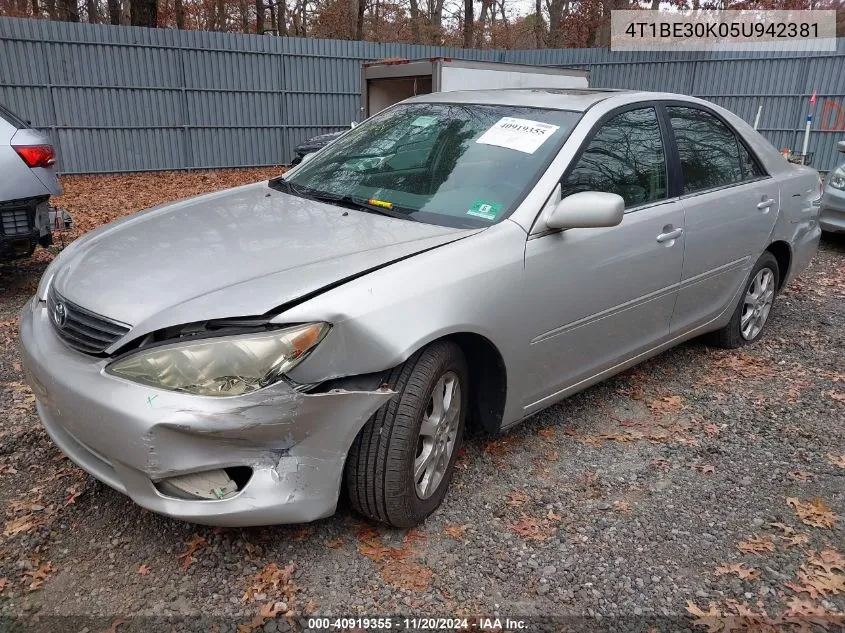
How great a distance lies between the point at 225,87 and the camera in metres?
14.2

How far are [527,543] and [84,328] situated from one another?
184 centimetres

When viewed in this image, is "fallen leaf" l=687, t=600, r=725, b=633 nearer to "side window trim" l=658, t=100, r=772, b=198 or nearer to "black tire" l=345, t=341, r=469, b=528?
"black tire" l=345, t=341, r=469, b=528

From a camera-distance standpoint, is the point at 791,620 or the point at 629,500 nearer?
the point at 791,620

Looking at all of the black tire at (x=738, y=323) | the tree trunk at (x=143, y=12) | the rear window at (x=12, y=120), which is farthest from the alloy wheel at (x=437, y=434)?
the tree trunk at (x=143, y=12)

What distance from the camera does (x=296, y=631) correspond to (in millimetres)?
2238

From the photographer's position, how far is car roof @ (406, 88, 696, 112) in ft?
11.5

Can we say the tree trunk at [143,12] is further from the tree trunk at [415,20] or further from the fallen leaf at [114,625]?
the tree trunk at [415,20]

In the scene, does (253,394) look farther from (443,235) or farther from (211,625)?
(443,235)

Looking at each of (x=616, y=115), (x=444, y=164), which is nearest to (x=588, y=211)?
(x=444, y=164)

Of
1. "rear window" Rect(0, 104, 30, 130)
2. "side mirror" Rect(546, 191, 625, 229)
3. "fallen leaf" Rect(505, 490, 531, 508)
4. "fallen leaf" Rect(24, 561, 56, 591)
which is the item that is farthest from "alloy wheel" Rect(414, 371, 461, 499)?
"rear window" Rect(0, 104, 30, 130)

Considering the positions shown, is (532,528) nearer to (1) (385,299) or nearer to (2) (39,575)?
(1) (385,299)

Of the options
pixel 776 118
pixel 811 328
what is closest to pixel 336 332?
pixel 811 328

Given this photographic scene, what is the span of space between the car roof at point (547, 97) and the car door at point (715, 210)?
0.30 m

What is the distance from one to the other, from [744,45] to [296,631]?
16.8m
